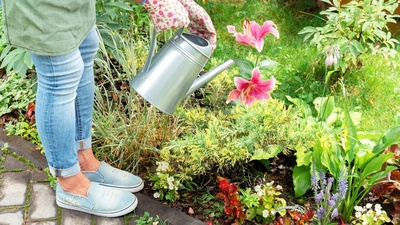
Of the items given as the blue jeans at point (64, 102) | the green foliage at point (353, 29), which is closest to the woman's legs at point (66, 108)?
the blue jeans at point (64, 102)

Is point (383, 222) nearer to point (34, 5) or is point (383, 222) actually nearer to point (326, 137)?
point (326, 137)

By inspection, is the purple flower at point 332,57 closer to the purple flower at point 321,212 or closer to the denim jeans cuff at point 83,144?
the purple flower at point 321,212

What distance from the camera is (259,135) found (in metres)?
2.56

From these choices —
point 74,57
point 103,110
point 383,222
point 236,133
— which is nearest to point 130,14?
point 103,110

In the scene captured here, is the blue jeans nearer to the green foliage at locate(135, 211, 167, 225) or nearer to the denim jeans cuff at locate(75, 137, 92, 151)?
the denim jeans cuff at locate(75, 137, 92, 151)

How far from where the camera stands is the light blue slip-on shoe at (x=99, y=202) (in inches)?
100.0

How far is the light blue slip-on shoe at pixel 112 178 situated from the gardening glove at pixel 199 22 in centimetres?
81

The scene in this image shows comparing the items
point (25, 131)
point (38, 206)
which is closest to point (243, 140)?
point (38, 206)

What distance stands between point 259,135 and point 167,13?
801mm

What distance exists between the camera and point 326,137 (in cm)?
253

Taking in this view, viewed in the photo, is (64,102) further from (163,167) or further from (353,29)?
(353,29)

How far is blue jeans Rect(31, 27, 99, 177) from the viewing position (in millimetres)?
2054

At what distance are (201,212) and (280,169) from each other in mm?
500

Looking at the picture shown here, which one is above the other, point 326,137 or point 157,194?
point 326,137
